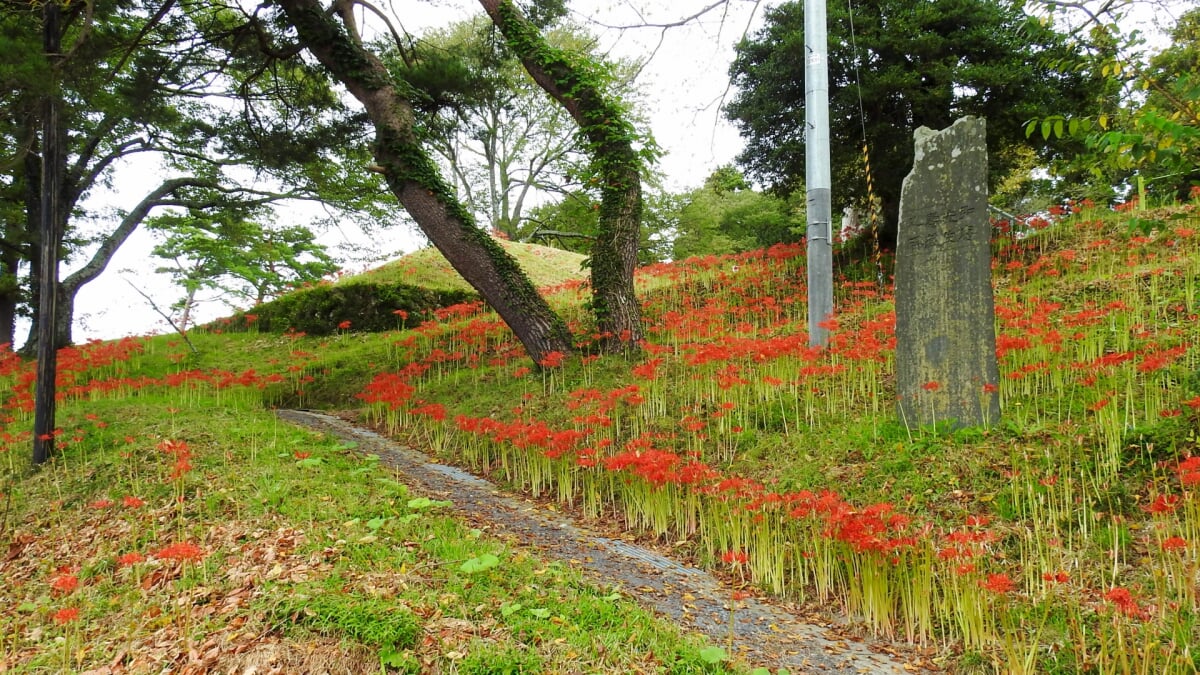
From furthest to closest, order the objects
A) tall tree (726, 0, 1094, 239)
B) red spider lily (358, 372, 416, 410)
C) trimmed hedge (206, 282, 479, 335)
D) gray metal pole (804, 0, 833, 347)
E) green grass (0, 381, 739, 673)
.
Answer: trimmed hedge (206, 282, 479, 335)
tall tree (726, 0, 1094, 239)
red spider lily (358, 372, 416, 410)
gray metal pole (804, 0, 833, 347)
green grass (0, 381, 739, 673)

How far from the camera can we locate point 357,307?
41.2 feet

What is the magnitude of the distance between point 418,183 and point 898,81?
22.7ft

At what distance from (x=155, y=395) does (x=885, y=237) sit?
38.6 ft

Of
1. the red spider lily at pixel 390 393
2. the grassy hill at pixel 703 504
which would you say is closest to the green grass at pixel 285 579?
the grassy hill at pixel 703 504

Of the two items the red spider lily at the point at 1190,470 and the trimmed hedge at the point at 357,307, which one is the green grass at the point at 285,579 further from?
the trimmed hedge at the point at 357,307

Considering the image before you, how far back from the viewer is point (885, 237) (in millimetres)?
10508

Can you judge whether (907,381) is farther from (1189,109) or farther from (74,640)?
(74,640)

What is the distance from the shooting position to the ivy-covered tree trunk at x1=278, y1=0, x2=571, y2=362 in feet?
23.7

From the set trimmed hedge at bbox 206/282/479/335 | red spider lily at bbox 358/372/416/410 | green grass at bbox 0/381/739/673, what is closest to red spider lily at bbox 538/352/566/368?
red spider lily at bbox 358/372/416/410

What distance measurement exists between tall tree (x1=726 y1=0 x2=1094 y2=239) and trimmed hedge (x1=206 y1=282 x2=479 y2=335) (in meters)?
7.07

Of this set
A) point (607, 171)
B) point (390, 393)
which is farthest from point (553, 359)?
point (607, 171)

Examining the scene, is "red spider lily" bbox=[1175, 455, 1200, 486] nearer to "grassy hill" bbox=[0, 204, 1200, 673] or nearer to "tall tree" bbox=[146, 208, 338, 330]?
"grassy hill" bbox=[0, 204, 1200, 673]

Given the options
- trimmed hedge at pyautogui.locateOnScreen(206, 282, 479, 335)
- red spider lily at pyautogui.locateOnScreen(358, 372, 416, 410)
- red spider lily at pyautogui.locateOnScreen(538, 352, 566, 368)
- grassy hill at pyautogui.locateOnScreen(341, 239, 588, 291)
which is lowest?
red spider lily at pyautogui.locateOnScreen(358, 372, 416, 410)

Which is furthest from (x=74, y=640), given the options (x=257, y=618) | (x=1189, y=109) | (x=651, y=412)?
(x=1189, y=109)
